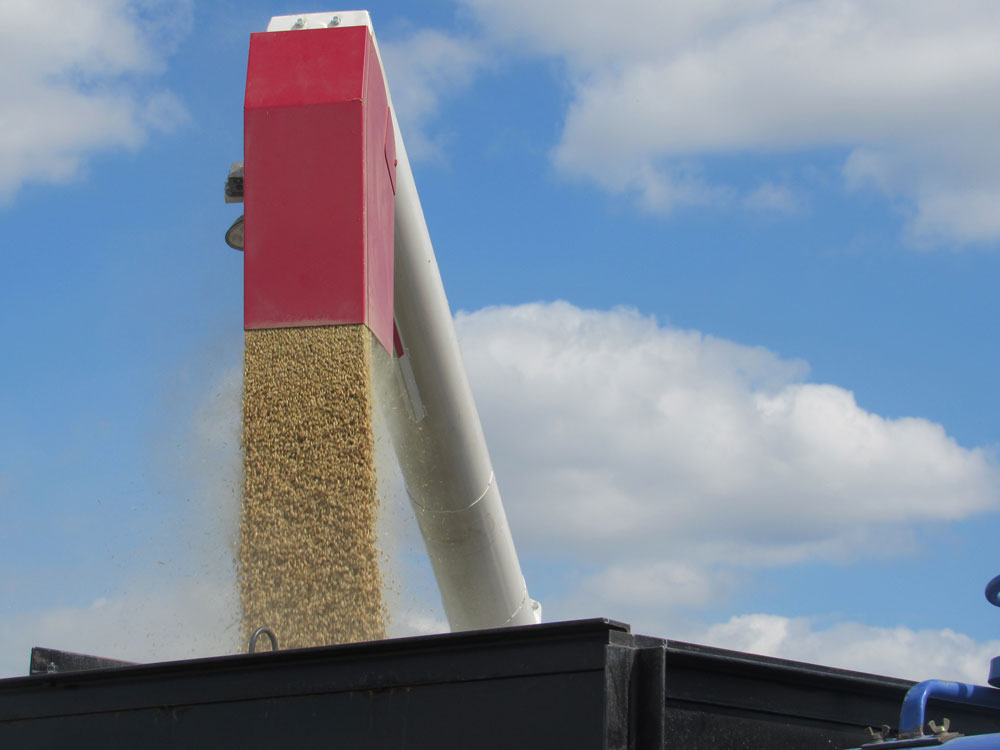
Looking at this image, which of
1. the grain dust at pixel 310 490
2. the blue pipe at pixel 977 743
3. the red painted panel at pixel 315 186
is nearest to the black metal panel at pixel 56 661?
the grain dust at pixel 310 490

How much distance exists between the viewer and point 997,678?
2.45 metres

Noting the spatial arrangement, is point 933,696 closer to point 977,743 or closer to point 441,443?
point 977,743

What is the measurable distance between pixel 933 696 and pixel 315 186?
7.65 feet

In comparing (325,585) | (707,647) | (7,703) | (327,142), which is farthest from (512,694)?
(327,142)

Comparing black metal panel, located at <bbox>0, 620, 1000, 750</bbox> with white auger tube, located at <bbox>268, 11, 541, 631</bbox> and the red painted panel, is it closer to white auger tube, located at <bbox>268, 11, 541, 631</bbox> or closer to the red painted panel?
the red painted panel

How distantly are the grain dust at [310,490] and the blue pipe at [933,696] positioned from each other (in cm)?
174

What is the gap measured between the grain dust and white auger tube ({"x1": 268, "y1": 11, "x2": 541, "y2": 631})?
54cm

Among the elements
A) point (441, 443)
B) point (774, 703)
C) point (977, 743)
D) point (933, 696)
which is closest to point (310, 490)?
point (441, 443)

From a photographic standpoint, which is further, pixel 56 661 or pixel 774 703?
pixel 56 661

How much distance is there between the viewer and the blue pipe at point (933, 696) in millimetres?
2125

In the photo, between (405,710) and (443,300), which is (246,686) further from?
(443,300)

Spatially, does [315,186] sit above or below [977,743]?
above

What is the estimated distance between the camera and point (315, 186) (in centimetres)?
372

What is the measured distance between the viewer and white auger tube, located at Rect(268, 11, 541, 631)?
15.3 feet
